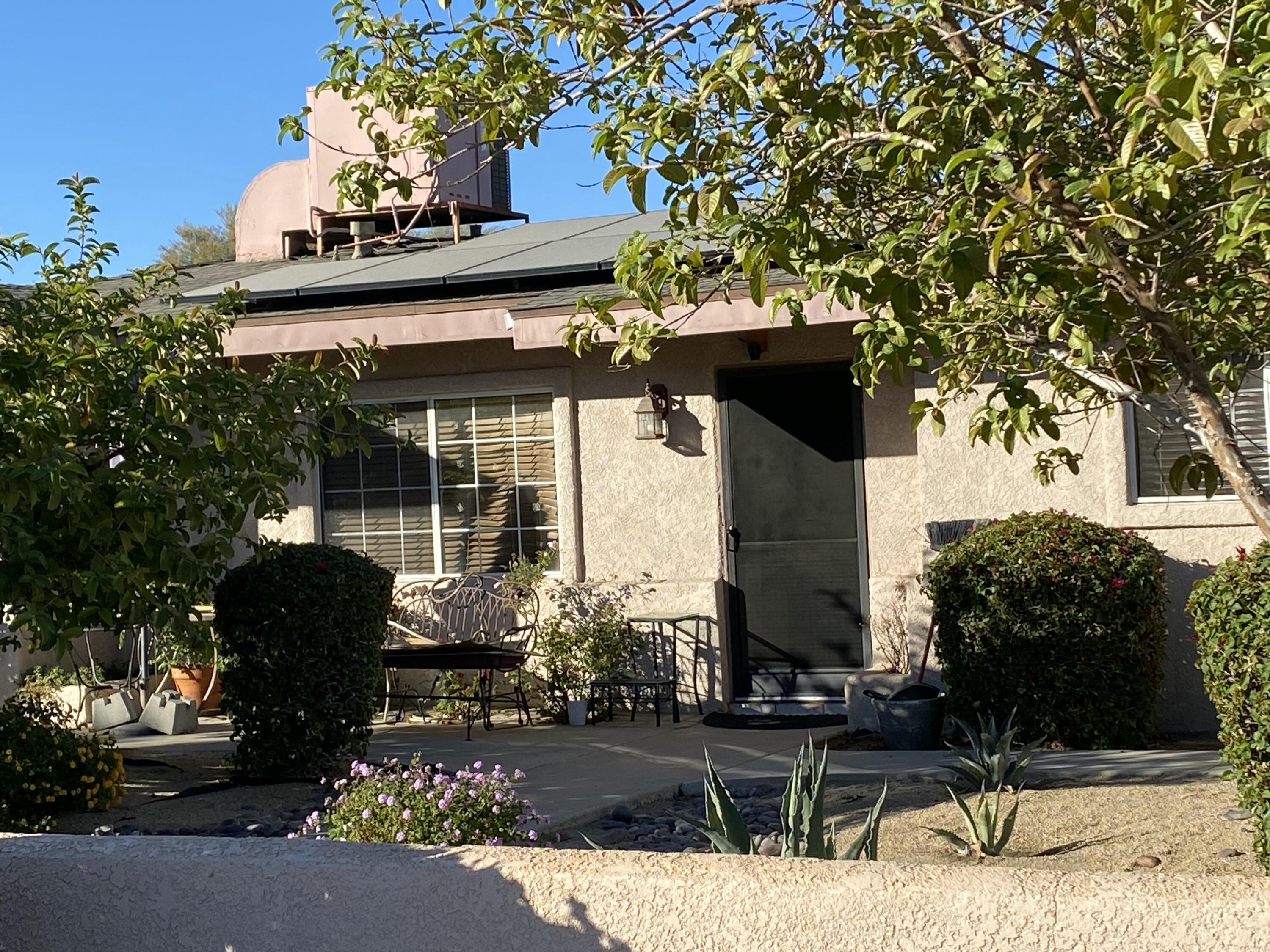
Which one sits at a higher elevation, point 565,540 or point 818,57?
point 818,57

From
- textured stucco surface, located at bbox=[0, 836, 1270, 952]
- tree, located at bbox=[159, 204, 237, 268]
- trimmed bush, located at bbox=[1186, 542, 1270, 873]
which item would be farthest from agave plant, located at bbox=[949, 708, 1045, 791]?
tree, located at bbox=[159, 204, 237, 268]

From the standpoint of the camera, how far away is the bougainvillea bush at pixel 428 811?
17.3 ft

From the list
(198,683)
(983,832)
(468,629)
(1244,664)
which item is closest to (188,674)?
(198,683)

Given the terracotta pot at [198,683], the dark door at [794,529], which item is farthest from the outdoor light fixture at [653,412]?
the terracotta pot at [198,683]

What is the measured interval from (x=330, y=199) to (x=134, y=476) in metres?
8.48

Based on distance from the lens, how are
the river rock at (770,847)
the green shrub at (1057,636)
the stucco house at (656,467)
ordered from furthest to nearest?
the stucco house at (656,467) < the green shrub at (1057,636) < the river rock at (770,847)

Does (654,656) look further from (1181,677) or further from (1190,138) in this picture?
(1190,138)

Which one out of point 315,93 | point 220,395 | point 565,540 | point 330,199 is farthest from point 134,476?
point 330,199

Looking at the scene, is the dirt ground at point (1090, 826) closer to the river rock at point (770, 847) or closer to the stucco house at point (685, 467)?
the river rock at point (770, 847)

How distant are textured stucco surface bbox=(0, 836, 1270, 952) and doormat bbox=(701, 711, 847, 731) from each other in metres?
5.76

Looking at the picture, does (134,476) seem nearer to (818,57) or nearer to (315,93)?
(315,93)

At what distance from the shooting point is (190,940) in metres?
4.13

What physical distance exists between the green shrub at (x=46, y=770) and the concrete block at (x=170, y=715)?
2900mm

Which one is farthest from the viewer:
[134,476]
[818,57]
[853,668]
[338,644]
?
[853,668]
